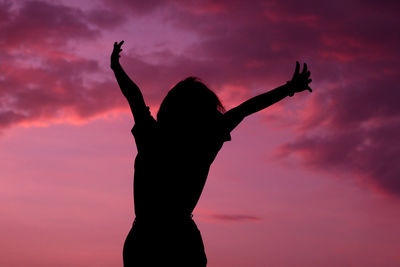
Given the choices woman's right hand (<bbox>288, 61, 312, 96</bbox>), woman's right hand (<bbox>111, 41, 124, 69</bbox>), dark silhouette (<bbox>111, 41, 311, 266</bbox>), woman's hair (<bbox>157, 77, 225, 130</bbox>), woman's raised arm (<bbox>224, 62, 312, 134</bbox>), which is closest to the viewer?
dark silhouette (<bbox>111, 41, 311, 266</bbox>)

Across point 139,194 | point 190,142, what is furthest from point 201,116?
point 139,194

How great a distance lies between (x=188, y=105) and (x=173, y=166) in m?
0.50

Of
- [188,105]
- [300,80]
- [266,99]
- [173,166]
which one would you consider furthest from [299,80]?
[173,166]

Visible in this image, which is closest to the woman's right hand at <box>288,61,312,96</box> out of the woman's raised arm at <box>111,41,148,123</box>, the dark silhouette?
the dark silhouette

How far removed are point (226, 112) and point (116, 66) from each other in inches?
41.9

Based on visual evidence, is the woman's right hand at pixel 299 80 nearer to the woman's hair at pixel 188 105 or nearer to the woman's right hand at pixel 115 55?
the woman's hair at pixel 188 105

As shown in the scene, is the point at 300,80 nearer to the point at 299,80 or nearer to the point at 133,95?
the point at 299,80

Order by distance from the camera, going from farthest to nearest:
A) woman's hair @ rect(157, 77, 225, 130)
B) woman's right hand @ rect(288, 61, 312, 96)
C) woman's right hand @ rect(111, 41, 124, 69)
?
woman's right hand @ rect(288, 61, 312, 96) → woman's right hand @ rect(111, 41, 124, 69) → woman's hair @ rect(157, 77, 225, 130)

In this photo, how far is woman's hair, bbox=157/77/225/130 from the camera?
12.6ft

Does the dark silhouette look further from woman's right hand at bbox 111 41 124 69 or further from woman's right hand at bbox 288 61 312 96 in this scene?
woman's right hand at bbox 288 61 312 96

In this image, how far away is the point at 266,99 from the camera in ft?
13.9

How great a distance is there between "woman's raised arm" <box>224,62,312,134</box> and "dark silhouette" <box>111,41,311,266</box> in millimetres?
13

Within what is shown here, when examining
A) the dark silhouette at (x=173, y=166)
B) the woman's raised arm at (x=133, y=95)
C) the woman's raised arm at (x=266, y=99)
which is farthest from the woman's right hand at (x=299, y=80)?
the woman's raised arm at (x=133, y=95)

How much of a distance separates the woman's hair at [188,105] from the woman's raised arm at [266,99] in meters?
0.14
